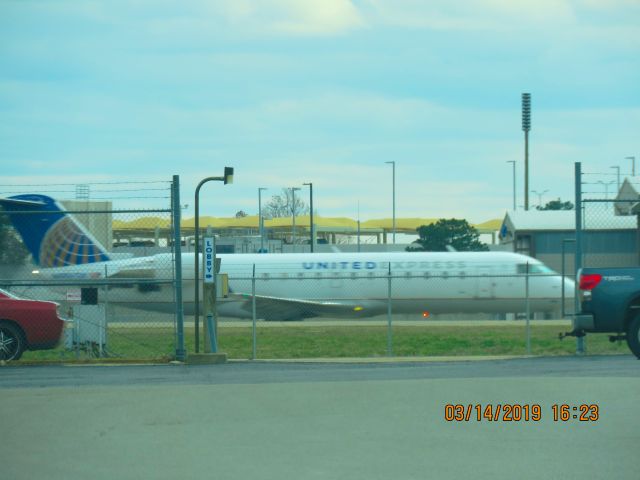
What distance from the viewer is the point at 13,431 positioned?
378 inches

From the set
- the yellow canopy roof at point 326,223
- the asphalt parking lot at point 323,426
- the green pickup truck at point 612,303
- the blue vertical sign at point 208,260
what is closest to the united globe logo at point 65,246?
the blue vertical sign at point 208,260

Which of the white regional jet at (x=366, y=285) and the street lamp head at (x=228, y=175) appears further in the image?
the white regional jet at (x=366, y=285)

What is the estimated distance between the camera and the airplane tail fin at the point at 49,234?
80.2ft

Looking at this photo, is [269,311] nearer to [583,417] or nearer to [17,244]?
[17,244]

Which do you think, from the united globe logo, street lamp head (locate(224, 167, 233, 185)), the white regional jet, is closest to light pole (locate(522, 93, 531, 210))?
the white regional jet

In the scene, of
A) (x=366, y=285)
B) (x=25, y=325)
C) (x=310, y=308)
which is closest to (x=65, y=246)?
(x=25, y=325)

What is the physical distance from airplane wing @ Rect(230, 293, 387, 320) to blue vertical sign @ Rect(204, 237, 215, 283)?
54.8 ft

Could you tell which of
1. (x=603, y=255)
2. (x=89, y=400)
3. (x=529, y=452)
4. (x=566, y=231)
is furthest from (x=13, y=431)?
(x=566, y=231)

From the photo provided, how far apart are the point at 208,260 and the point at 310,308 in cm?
1792

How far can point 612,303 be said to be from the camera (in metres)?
15.3

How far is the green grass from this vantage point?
2076 centimetres

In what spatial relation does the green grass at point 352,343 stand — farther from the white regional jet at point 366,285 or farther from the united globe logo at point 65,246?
the white regional jet at point 366,285

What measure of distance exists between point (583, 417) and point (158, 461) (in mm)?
4085

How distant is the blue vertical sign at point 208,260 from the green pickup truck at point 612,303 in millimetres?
6292
